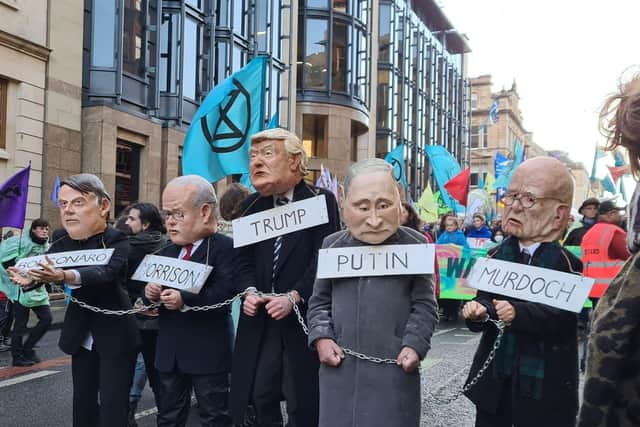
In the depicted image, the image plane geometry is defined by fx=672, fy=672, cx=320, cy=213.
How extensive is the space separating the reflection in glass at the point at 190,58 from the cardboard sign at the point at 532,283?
59.6 feet

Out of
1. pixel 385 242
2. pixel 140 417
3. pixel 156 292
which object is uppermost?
pixel 385 242

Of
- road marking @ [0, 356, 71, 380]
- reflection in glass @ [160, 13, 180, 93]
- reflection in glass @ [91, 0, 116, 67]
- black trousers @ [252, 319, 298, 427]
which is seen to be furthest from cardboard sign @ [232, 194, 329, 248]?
reflection in glass @ [160, 13, 180, 93]

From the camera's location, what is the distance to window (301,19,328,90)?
32281mm

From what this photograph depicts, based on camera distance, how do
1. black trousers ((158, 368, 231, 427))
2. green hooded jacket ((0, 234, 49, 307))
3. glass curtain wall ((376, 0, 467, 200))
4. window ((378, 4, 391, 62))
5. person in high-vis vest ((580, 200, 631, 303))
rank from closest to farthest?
1. black trousers ((158, 368, 231, 427))
2. person in high-vis vest ((580, 200, 631, 303))
3. green hooded jacket ((0, 234, 49, 307))
4. glass curtain wall ((376, 0, 467, 200))
5. window ((378, 4, 391, 62))

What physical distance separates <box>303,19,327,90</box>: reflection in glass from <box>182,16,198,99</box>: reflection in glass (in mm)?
11733

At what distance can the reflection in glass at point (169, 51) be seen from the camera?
19.6 meters

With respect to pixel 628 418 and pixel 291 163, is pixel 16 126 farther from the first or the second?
pixel 628 418

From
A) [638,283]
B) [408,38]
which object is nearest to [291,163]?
[638,283]

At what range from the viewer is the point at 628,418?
1745 mm

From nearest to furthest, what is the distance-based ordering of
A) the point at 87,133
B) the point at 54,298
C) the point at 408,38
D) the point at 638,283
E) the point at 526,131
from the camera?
1. the point at 638,283
2. the point at 54,298
3. the point at 87,133
4. the point at 408,38
5. the point at 526,131

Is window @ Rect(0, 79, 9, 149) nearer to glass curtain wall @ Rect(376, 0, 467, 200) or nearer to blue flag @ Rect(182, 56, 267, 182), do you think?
blue flag @ Rect(182, 56, 267, 182)

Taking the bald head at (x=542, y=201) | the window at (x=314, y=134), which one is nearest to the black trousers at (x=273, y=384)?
the bald head at (x=542, y=201)

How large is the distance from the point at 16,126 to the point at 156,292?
12.3 metres

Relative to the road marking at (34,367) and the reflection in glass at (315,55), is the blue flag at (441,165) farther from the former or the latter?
the reflection in glass at (315,55)
